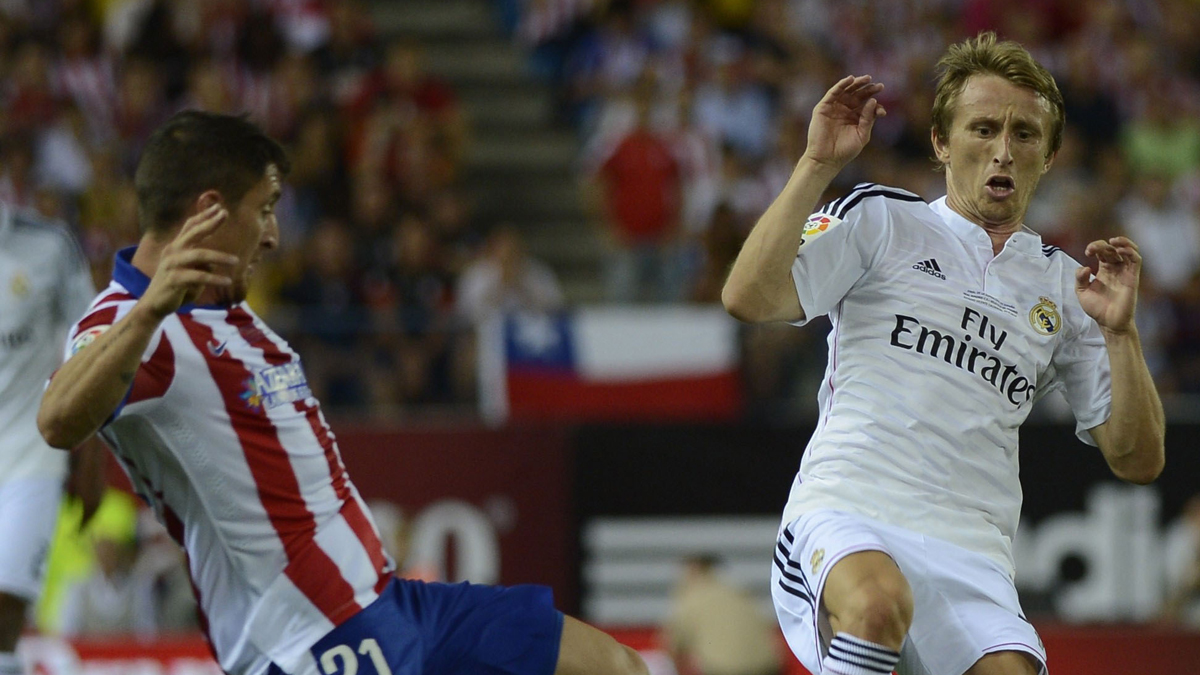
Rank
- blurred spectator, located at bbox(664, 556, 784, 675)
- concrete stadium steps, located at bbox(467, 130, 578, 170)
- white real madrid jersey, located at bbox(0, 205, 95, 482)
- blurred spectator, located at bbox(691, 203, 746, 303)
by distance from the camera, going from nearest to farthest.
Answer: white real madrid jersey, located at bbox(0, 205, 95, 482)
blurred spectator, located at bbox(664, 556, 784, 675)
blurred spectator, located at bbox(691, 203, 746, 303)
concrete stadium steps, located at bbox(467, 130, 578, 170)

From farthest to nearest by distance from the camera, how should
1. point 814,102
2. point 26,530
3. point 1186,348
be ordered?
1. point 814,102
2. point 1186,348
3. point 26,530

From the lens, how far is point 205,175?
14.0ft

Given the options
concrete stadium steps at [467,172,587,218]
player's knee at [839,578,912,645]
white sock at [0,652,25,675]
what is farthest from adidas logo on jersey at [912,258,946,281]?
concrete stadium steps at [467,172,587,218]

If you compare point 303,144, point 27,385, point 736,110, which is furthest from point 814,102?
point 27,385

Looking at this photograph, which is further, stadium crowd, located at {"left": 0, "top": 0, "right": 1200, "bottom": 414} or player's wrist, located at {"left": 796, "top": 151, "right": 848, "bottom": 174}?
stadium crowd, located at {"left": 0, "top": 0, "right": 1200, "bottom": 414}

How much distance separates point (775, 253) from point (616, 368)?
24.5 ft

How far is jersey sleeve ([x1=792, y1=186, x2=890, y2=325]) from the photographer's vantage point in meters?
4.31

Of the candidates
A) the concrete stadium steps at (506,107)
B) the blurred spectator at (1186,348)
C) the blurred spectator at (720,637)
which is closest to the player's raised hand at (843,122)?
the blurred spectator at (720,637)

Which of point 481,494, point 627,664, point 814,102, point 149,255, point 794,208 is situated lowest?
point 481,494

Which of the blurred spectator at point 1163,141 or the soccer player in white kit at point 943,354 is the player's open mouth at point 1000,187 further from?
the blurred spectator at point 1163,141

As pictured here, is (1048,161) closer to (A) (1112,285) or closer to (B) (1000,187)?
(B) (1000,187)

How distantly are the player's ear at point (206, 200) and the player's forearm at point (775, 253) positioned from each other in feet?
4.36

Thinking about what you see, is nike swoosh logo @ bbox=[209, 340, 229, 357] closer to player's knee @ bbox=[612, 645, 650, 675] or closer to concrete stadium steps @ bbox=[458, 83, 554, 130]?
player's knee @ bbox=[612, 645, 650, 675]

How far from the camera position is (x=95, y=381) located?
3.82 m
